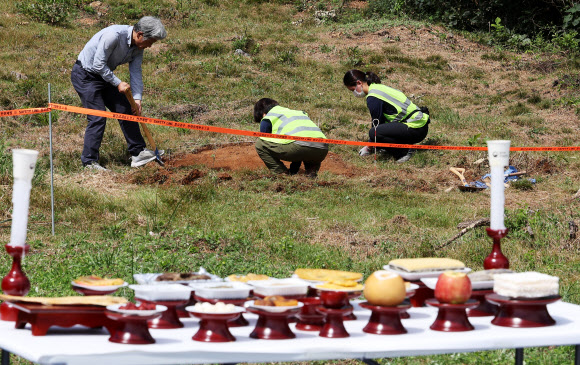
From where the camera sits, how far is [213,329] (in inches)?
80.4

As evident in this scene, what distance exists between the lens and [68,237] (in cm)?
570

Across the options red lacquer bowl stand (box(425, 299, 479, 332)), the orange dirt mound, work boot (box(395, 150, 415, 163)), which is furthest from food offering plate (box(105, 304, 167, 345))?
work boot (box(395, 150, 415, 163))

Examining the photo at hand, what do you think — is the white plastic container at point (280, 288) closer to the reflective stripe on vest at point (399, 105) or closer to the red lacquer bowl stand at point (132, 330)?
the red lacquer bowl stand at point (132, 330)

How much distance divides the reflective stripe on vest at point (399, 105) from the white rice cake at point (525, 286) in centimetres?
728

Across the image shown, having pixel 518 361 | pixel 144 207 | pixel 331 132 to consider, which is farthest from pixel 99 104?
pixel 518 361

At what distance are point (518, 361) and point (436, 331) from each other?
0.60 metres

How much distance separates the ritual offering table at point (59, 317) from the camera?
2051 millimetres

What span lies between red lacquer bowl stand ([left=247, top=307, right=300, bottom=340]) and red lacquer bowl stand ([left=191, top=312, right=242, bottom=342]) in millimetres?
90

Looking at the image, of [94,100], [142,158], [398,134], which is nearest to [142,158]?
[142,158]

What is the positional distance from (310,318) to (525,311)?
66cm

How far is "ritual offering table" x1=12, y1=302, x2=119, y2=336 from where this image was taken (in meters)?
2.05

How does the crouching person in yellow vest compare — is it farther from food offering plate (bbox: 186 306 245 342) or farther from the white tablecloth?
food offering plate (bbox: 186 306 245 342)

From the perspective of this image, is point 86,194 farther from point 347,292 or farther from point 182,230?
point 347,292

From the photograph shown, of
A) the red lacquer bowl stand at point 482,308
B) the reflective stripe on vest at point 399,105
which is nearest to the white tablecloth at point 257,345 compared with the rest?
the red lacquer bowl stand at point 482,308
